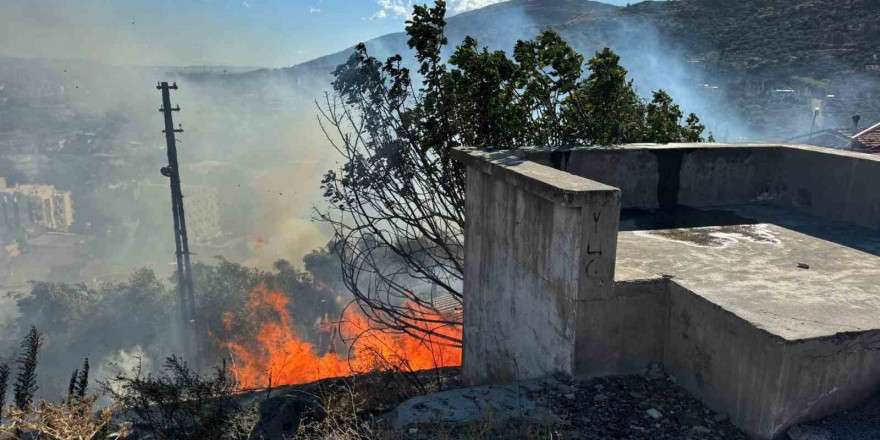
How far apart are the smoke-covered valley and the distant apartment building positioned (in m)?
1.22

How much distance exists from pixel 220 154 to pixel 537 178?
69651mm

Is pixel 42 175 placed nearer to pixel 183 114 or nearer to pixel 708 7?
pixel 183 114

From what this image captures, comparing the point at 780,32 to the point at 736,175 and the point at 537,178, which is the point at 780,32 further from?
the point at 537,178

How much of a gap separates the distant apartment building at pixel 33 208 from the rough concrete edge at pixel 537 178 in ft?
164

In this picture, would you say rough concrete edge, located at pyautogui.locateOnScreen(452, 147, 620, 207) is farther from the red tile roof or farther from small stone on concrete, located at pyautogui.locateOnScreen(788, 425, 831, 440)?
the red tile roof

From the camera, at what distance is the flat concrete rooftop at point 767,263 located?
337cm

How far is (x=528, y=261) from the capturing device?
436 cm

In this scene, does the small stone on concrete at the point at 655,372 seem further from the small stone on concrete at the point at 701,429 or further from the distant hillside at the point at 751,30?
the distant hillside at the point at 751,30

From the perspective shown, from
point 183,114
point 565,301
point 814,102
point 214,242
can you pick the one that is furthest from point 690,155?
point 183,114

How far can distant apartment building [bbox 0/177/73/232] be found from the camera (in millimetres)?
45000

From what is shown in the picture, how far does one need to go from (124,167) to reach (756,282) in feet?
210

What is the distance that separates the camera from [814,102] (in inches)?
1598

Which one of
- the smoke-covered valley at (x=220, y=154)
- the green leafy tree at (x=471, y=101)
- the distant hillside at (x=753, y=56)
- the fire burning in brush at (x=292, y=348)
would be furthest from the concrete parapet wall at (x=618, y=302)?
the distant hillside at (x=753, y=56)

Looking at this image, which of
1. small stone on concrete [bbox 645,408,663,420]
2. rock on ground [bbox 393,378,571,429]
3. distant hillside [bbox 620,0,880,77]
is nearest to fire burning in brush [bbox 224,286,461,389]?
rock on ground [bbox 393,378,571,429]
